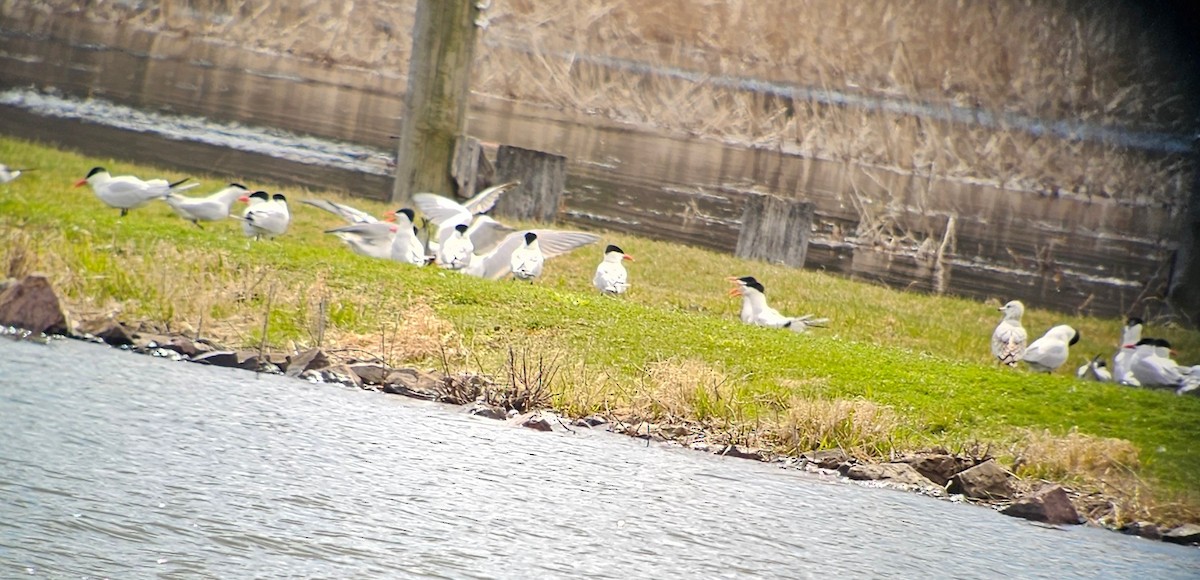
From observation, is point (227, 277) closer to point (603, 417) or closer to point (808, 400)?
point (603, 417)

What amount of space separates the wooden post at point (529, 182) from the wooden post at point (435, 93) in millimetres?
819

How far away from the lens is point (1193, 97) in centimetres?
2650

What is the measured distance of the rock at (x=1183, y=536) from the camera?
238 inches

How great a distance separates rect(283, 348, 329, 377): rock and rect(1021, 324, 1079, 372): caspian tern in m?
5.48

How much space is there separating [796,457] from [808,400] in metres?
0.74

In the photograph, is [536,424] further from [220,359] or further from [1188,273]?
[1188,273]

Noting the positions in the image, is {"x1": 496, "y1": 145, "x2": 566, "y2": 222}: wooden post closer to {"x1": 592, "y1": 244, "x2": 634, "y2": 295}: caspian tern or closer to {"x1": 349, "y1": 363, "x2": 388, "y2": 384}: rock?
{"x1": 592, "y1": 244, "x2": 634, "y2": 295}: caspian tern

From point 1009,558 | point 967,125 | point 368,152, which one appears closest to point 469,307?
point 1009,558

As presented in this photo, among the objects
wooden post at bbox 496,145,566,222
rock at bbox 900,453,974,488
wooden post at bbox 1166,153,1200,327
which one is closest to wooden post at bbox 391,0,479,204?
wooden post at bbox 496,145,566,222

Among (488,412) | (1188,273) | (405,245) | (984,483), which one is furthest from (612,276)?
(1188,273)

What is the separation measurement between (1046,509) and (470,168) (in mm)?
10045

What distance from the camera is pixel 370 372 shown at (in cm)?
693

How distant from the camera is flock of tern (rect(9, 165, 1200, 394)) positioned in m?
10.3

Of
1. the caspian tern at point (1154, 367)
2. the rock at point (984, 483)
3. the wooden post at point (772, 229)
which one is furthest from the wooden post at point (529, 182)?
the rock at point (984, 483)
